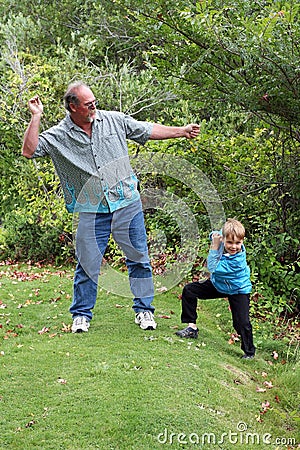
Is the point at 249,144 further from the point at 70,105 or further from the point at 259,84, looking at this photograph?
the point at 70,105

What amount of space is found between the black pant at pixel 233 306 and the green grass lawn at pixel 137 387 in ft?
0.62

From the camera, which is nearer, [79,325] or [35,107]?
[35,107]

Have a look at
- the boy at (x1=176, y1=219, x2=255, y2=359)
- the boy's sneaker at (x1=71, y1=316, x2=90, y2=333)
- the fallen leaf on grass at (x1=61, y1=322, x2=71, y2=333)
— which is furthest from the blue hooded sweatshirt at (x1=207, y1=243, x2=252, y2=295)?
the fallen leaf on grass at (x1=61, y1=322, x2=71, y2=333)

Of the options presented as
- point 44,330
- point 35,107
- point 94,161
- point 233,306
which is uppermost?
point 35,107

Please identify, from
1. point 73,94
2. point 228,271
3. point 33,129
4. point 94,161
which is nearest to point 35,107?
point 33,129

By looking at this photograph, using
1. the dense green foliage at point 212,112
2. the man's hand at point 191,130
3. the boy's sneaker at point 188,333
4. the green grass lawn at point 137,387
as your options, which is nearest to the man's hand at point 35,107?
the man's hand at point 191,130

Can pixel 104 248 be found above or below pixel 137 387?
above

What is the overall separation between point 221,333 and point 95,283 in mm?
1516

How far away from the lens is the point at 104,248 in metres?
5.60

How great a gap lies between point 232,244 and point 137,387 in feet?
4.94

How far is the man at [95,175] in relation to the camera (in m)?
5.29

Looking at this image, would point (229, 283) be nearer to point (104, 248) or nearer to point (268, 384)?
point (268, 384)

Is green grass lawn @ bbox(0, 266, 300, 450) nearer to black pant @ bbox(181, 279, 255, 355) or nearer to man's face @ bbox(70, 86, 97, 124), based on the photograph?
black pant @ bbox(181, 279, 255, 355)

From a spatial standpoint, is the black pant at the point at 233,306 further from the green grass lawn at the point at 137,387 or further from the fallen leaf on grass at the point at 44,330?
the fallen leaf on grass at the point at 44,330
